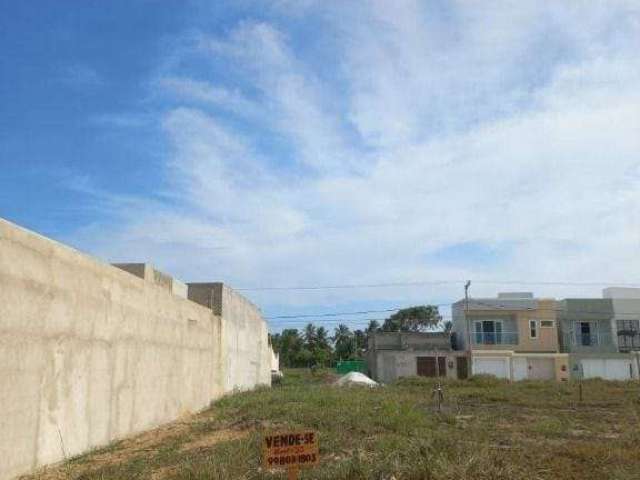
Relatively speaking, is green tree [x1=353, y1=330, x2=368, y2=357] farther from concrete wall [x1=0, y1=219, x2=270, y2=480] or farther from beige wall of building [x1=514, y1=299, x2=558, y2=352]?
concrete wall [x1=0, y1=219, x2=270, y2=480]

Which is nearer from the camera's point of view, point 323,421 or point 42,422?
point 42,422

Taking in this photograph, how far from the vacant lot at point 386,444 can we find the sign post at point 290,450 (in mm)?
1549

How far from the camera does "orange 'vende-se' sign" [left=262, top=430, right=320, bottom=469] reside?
660 centimetres

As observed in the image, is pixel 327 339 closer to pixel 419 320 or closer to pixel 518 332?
pixel 419 320

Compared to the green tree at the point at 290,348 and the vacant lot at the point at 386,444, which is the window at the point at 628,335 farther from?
the green tree at the point at 290,348

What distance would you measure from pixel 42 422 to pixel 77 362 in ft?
4.40

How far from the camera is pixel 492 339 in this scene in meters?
48.7

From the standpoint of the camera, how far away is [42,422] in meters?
9.34

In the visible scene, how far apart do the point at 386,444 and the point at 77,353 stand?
5.26m

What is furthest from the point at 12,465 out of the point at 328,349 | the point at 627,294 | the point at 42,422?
the point at 328,349

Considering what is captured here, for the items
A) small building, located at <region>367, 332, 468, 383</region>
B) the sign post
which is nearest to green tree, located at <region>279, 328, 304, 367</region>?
small building, located at <region>367, 332, 468, 383</region>

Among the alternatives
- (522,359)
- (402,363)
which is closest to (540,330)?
(522,359)

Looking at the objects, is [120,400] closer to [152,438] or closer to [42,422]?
[152,438]

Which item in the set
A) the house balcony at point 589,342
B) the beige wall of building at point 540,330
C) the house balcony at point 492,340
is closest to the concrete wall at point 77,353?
the house balcony at point 492,340
